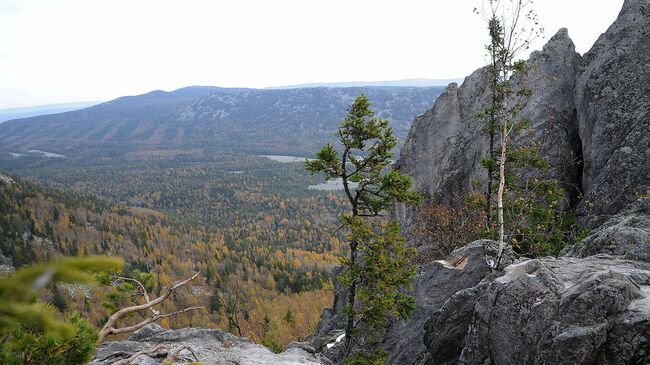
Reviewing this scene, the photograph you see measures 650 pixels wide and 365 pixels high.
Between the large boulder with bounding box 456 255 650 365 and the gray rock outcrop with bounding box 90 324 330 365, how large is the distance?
7505mm

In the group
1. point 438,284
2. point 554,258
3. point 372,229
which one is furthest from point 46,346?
point 438,284

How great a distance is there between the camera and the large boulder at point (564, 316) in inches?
306

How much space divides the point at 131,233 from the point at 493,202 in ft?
371

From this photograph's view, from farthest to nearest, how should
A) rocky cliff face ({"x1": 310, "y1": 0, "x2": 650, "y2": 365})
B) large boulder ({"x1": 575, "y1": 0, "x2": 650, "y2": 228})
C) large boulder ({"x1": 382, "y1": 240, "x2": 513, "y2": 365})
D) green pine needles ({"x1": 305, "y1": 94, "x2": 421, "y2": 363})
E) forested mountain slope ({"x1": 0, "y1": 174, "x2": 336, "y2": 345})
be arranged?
1. forested mountain slope ({"x1": 0, "y1": 174, "x2": 336, "y2": 345})
2. large boulder ({"x1": 575, "y1": 0, "x2": 650, "y2": 228})
3. large boulder ({"x1": 382, "y1": 240, "x2": 513, "y2": 365})
4. green pine needles ({"x1": 305, "y1": 94, "x2": 421, "y2": 363})
5. rocky cliff face ({"x1": 310, "y1": 0, "x2": 650, "y2": 365})

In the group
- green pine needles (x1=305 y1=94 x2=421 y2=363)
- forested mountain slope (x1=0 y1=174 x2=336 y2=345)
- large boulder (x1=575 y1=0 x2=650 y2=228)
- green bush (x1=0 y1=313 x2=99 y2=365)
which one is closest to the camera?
green bush (x1=0 y1=313 x2=99 y2=365)

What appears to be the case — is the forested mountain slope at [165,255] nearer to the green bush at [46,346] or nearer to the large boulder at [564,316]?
the large boulder at [564,316]

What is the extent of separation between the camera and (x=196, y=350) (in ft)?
47.2

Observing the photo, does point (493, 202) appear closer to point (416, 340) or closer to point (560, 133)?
point (560, 133)

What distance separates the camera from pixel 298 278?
9044cm

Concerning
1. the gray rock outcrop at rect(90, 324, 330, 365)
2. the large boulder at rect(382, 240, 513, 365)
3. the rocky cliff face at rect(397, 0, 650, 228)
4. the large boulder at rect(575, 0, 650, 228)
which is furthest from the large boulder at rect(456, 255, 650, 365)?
the large boulder at rect(575, 0, 650, 228)

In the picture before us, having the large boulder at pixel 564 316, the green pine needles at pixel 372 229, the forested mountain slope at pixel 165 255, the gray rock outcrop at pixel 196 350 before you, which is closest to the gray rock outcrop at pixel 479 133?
the green pine needles at pixel 372 229

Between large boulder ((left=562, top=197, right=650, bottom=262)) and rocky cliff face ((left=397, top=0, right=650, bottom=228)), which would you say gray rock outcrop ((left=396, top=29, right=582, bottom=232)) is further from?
large boulder ((left=562, top=197, right=650, bottom=262))

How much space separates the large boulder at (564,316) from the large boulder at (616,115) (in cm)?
1028

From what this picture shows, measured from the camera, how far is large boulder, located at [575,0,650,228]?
19.8 m
